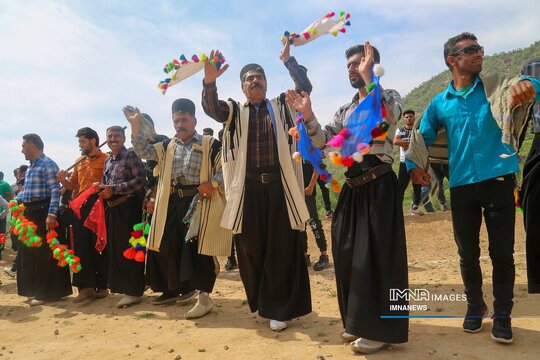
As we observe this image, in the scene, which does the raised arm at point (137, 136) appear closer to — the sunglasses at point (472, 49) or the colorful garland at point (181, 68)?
the colorful garland at point (181, 68)

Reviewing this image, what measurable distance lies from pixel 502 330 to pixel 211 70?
3.03 m

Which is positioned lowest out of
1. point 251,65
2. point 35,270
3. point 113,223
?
point 35,270

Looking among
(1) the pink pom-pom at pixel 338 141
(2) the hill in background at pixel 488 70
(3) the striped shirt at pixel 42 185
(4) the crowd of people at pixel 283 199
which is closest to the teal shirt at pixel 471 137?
(4) the crowd of people at pixel 283 199

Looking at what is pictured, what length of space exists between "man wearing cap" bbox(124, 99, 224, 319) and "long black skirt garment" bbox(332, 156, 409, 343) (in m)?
1.78

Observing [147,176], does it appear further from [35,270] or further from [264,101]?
[264,101]

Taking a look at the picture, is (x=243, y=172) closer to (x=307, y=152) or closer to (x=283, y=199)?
(x=283, y=199)

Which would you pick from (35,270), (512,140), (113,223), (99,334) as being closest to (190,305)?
(99,334)

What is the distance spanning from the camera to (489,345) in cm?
293

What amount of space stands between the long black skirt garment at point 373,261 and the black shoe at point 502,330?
0.64 meters

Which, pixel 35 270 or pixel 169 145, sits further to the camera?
pixel 35 270

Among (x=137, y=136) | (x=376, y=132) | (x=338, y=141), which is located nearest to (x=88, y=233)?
(x=137, y=136)

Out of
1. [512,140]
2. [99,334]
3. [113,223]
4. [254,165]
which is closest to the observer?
[512,140]

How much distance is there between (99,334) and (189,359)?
1401 mm

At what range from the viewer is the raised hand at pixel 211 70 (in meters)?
3.61
